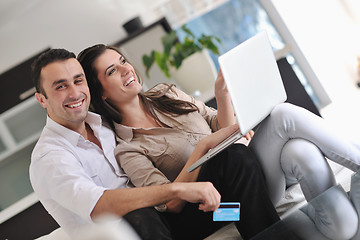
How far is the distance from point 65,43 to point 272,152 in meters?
3.73

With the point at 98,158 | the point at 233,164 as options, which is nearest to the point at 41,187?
the point at 98,158

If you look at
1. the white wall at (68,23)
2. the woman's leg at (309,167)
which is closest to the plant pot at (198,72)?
the woman's leg at (309,167)

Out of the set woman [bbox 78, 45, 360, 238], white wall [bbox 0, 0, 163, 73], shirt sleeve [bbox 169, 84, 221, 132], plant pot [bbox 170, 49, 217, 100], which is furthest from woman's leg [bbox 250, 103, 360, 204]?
white wall [bbox 0, 0, 163, 73]

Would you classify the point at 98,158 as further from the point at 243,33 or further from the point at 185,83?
the point at 243,33

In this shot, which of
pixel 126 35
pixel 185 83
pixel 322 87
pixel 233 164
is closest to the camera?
pixel 233 164

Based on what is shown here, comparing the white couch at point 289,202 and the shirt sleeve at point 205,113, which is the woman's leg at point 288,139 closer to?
the white couch at point 289,202

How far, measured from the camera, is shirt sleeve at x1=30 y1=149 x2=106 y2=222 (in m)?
1.44

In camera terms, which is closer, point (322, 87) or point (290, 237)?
point (290, 237)

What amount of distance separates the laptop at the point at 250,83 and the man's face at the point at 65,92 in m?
0.56

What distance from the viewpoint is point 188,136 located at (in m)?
1.86

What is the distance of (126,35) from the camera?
4766 millimetres

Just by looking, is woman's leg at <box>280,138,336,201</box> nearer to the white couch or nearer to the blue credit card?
the white couch

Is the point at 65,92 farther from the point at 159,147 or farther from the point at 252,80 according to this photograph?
the point at 252,80

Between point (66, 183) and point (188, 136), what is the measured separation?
58cm
